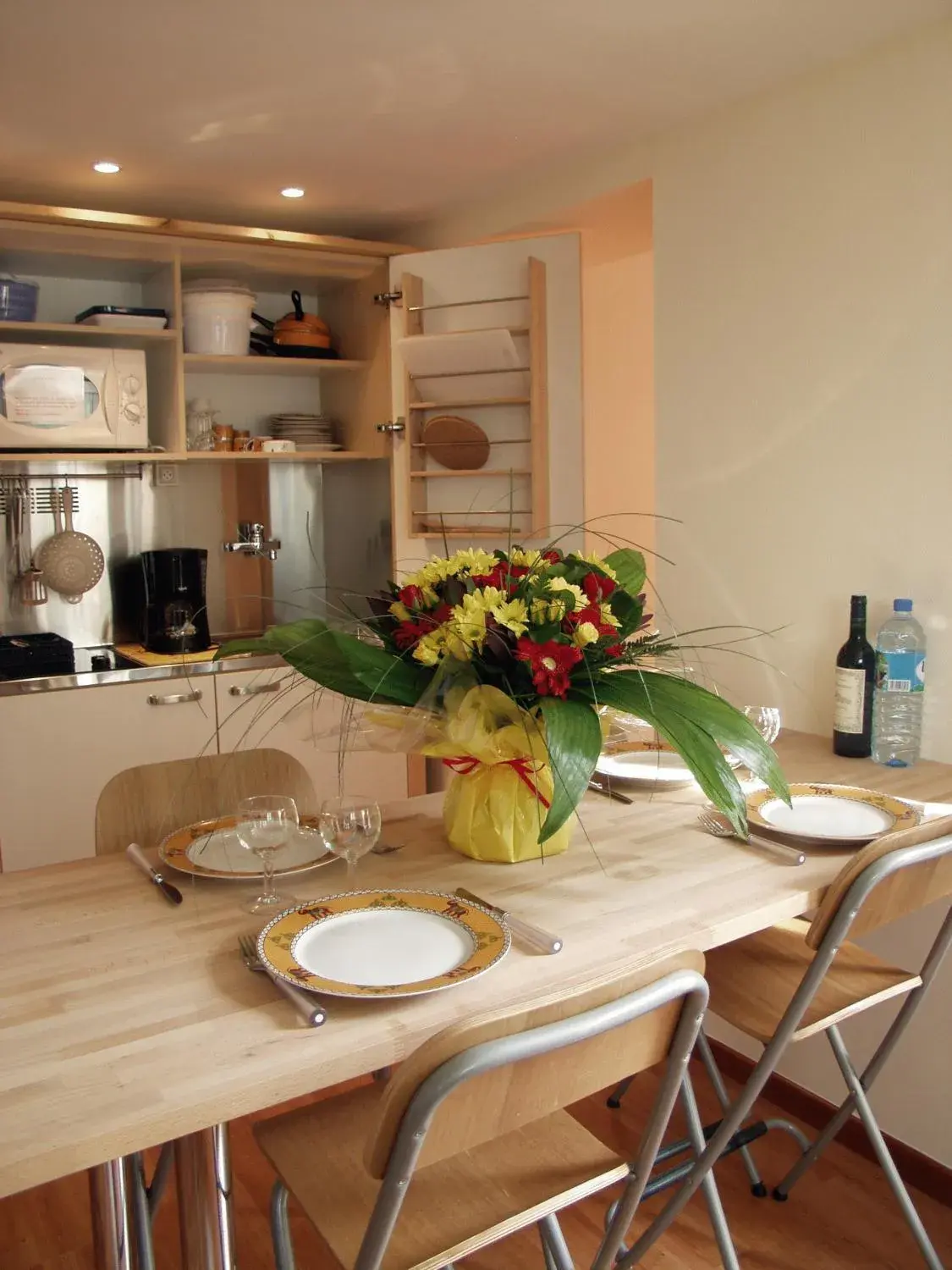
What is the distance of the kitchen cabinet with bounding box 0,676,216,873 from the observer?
3.03 m

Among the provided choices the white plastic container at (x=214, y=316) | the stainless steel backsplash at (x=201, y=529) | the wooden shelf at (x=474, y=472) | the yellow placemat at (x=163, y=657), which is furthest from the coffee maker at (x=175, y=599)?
the wooden shelf at (x=474, y=472)

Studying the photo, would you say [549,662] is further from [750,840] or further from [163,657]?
[163,657]

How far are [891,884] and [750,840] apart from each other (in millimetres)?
248

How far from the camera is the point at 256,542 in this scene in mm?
3891

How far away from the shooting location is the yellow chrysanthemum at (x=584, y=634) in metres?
1.52

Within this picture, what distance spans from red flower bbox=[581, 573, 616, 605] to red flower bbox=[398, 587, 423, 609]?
0.82 feet

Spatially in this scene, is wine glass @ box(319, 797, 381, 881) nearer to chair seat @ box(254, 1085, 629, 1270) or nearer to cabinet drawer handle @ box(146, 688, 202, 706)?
chair seat @ box(254, 1085, 629, 1270)

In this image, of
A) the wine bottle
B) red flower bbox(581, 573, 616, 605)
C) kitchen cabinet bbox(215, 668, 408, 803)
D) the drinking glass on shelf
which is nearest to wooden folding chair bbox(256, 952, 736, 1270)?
red flower bbox(581, 573, 616, 605)

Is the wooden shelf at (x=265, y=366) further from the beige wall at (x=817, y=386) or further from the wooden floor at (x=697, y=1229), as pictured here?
the wooden floor at (x=697, y=1229)

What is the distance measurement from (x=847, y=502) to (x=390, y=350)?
1699 mm

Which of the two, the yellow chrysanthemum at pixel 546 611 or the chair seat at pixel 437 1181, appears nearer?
the chair seat at pixel 437 1181

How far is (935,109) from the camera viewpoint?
215cm

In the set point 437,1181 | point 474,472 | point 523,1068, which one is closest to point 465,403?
point 474,472

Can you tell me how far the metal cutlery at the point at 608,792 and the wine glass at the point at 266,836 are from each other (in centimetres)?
66
